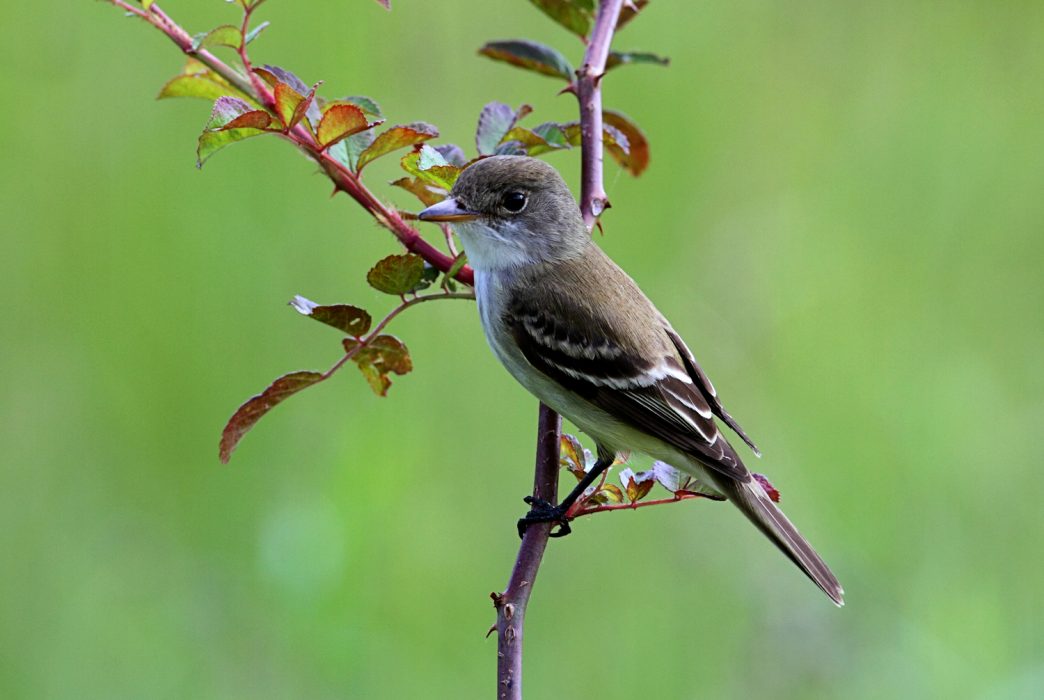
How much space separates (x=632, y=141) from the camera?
366cm

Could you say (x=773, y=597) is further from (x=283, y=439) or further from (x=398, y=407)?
(x=283, y=439)

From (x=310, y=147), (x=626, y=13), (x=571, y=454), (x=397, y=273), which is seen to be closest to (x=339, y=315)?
(x=397, y=273)

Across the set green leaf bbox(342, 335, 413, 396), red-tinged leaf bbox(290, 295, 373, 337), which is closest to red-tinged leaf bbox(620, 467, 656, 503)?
green leaf bbox(342, 335, 413, 396)

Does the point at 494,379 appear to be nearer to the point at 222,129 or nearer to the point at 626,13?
the point at 626,13

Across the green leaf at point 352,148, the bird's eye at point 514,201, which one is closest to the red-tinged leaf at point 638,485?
the green leaf at point 352,148

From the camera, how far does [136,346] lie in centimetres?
567

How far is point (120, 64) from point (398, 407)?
2245 mm

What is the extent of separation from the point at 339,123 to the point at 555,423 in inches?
39.8

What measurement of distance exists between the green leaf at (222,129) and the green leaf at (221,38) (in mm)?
134

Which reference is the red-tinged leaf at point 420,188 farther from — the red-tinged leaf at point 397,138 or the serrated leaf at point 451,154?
the red-tinged leaf at point 397,138

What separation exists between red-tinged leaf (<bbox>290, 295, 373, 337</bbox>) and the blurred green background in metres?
1.82

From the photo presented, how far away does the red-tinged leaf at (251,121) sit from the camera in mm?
2463

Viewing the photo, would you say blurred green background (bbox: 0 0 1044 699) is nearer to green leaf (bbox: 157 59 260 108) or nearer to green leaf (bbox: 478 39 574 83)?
green leaf (bbox: 478 39 574 83)

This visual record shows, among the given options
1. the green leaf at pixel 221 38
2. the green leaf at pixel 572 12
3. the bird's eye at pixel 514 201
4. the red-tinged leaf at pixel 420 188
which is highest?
the green leaf at pixel 572 12
